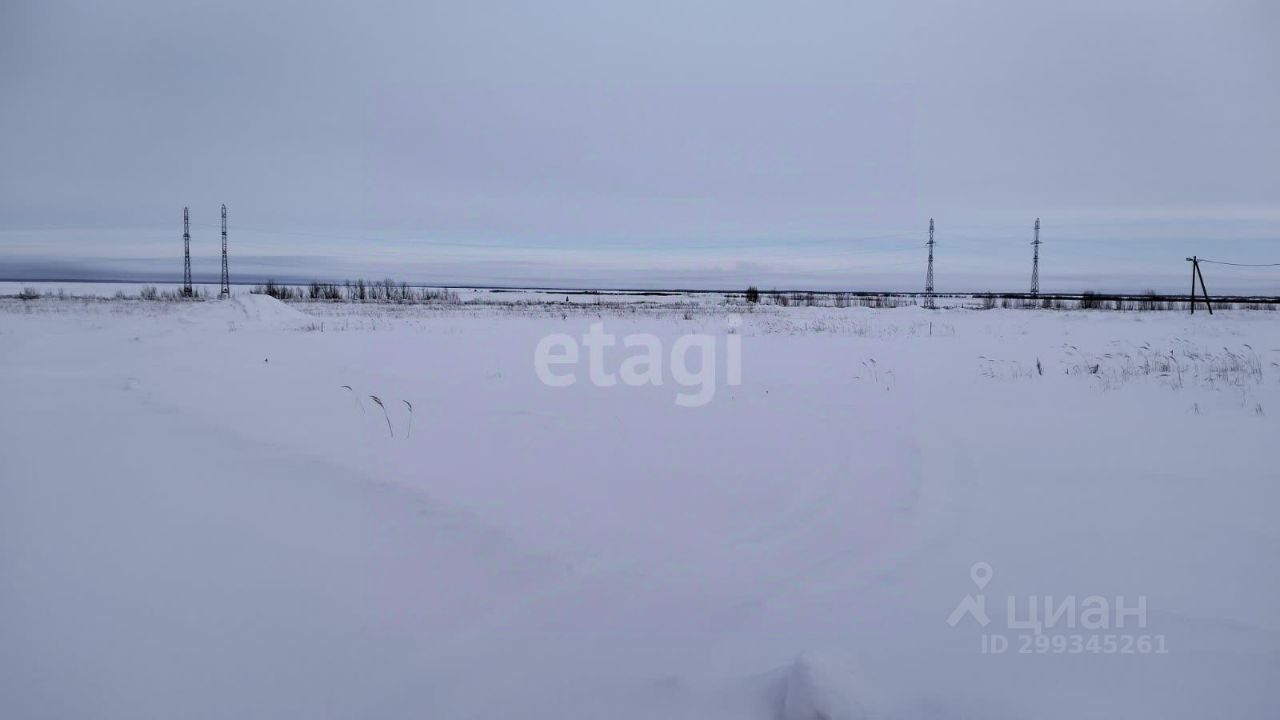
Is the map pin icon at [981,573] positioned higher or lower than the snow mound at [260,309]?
lower

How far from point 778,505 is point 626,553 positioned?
1189mm

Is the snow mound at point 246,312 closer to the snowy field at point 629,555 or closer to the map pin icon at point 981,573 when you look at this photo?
the snowy field at point 629,555

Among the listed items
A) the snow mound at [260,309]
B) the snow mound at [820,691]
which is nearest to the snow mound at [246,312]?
the snow mound at [260,309]

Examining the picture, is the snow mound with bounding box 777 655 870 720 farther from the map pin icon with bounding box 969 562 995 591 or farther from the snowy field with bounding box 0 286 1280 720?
the map pin icon with bounding box 969 562 995 591

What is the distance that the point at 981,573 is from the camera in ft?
9.70

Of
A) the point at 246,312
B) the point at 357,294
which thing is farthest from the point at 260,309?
the point at 357,294

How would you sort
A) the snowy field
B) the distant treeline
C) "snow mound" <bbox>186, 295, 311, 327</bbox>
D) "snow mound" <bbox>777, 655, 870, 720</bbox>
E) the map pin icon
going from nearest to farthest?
"snow mound" <bbox>777, 655, 870, 720</bbox>, the snowy field, the map pin icon, "snow mound" <bbox>186, 295, 311, 327</bbox>, the distant treeline

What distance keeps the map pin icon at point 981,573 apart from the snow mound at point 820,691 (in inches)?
44.2

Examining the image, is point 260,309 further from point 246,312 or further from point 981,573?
point 981,573

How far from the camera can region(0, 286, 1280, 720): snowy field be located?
6.92 ft

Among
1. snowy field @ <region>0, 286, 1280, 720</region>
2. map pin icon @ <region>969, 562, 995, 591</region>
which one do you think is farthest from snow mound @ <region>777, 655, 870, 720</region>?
map pin icon @ <region>969, 562, 995, 591</region>

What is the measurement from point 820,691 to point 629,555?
4.44 ft

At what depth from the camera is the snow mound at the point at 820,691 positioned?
6.24 ft

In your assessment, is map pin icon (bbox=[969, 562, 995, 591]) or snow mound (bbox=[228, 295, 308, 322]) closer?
map pin icon (bbox=[969, 562, 995, 591])
